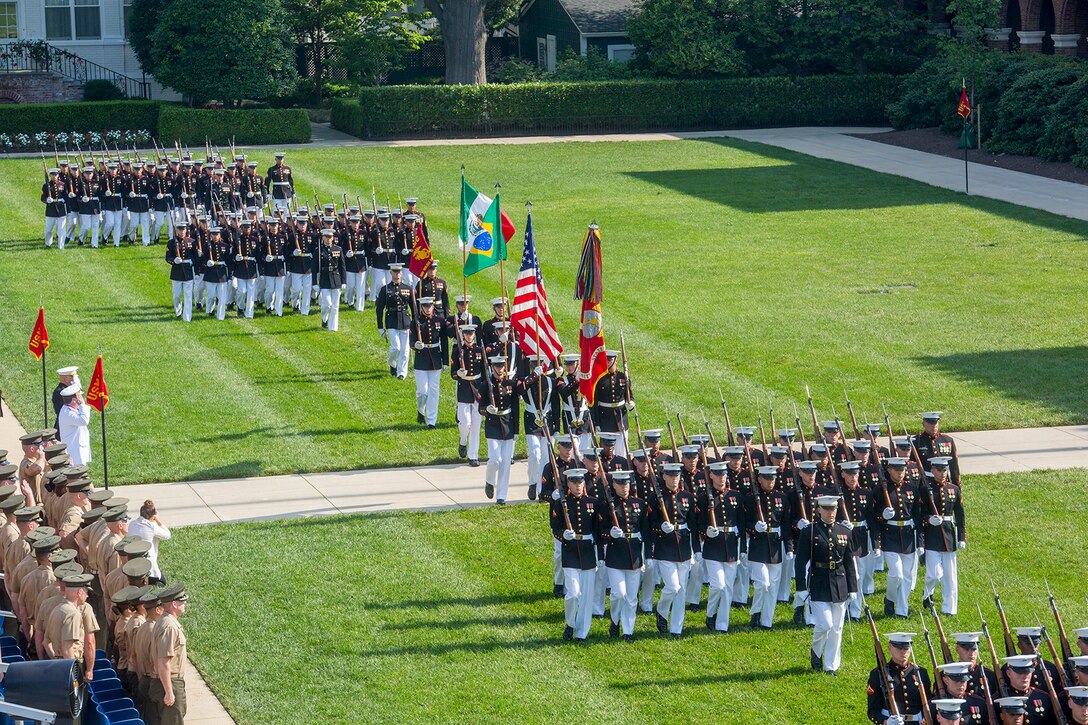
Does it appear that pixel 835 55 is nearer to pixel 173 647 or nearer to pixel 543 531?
pixel 543 531

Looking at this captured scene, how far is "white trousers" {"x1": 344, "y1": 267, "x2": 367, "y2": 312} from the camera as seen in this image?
89.8ft

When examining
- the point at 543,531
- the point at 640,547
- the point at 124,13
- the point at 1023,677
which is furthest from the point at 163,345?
the point at 124,13

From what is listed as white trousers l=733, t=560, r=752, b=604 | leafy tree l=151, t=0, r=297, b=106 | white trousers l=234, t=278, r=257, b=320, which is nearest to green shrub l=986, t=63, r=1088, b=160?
leafy tree l=151, t=0, r=297, b=106

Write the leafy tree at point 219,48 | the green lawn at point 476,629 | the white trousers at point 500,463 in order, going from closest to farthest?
1. the green lawn at point 476,629
2. the white trousers at point 500,463
3. the leafy tree at point 219,48

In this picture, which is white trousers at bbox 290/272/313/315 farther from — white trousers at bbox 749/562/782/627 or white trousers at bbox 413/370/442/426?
white trousers at bbox 749/562/782/627

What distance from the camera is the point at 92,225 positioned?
33.3m

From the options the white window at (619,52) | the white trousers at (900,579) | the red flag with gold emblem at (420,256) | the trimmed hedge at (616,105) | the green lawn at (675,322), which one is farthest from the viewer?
the white window at (619,52)

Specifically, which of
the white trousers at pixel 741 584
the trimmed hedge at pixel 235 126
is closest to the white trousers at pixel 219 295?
the white trousers at pixel 741 584

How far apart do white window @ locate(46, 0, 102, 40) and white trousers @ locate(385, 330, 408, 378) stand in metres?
35.9

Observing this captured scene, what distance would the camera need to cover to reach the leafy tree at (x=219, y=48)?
48031 millimetres

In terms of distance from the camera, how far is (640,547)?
14219 millimetres

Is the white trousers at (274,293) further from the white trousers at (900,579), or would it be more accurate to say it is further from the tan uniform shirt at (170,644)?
the tan uniform shirt at (170,644)

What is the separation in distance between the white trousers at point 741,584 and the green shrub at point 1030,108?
29.9 metres

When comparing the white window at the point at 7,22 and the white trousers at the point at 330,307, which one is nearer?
the white trousers at the point at 330,307
